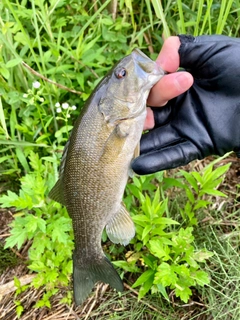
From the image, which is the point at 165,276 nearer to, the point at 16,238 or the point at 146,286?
the point at 146,286

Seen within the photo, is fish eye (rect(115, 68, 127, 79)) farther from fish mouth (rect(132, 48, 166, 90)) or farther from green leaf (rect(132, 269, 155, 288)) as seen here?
green leaf (rect(132, 269, 155, 288))

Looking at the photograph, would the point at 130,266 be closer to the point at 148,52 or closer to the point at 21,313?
the point at 21,313

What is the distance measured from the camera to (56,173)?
2193mm

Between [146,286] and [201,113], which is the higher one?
[201,113]

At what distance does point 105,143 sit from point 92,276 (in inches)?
27.0

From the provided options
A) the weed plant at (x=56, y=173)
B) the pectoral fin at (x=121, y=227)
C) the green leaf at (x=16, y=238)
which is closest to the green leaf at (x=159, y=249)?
the weed plant at (x=56, y=173)

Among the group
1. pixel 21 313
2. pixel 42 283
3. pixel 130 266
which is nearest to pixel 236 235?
pixel 130 266

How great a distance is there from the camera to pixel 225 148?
74.8 inches

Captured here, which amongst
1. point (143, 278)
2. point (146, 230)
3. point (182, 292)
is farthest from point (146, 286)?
point (146, 230)

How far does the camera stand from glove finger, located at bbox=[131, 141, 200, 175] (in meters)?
1.76

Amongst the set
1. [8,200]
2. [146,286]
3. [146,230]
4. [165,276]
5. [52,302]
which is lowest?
[52,302]

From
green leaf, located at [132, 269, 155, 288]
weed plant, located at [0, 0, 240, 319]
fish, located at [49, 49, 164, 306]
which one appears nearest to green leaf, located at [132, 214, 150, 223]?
weed plant, located at [0, 0, 240, 319]

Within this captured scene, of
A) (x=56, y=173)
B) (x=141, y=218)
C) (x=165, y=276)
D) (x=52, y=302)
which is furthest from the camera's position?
(x=52, y=302)

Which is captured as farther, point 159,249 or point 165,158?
point 159,249
